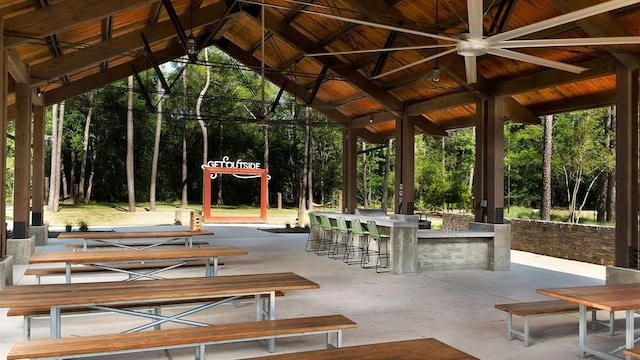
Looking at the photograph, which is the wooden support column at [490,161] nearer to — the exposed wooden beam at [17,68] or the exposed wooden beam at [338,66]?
the exposed wooden beam at [338,66]

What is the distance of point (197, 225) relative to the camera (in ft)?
52.4

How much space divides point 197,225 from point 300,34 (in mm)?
6520

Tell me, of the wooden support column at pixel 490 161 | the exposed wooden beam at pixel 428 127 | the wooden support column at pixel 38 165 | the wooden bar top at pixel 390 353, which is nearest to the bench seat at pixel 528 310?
the wooden bar top at pixel 390 353

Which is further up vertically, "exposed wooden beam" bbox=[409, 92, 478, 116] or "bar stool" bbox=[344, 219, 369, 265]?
"exposed wooden beam" bbox=[409, 92, 478, 116]

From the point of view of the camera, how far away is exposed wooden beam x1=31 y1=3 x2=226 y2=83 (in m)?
10.6

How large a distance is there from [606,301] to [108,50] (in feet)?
33.4

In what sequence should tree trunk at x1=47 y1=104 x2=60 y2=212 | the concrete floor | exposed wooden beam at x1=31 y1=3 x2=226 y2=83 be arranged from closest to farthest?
1. the concrete floor
2. exposed wooden beam at x1=31 y1=3 x2=226 y2=83
3. tree trunk at x1=47 y1=104 x2=60 y2=212

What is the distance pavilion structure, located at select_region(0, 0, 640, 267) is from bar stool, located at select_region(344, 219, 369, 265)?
2374 mm

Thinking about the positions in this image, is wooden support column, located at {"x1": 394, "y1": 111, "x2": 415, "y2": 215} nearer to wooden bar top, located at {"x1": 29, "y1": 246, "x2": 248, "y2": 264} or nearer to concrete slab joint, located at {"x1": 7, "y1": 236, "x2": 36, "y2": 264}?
wooden bar top, located at {"x1": 29, "y1": 246, "x2": 248, "y2": 264}

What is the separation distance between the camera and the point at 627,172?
7.49 metres

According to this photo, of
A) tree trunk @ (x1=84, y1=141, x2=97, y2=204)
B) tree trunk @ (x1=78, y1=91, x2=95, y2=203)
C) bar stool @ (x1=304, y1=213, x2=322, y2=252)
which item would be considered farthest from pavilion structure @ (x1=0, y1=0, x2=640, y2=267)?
tree trunk @ (x1=84, y1=141, x2=97, y2=204)

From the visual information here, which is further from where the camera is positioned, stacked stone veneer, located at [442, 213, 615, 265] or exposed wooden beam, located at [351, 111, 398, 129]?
exposed wooden beam, located at [351, 111, 398, 129]

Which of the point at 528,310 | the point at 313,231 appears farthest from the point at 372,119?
the point at 528,310

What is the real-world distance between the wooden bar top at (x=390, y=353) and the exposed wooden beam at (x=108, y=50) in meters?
9.26
